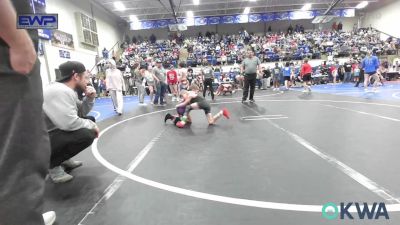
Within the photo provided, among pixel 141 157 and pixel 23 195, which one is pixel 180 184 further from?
pixel 23 195

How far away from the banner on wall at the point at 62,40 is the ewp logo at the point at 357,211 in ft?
55.3

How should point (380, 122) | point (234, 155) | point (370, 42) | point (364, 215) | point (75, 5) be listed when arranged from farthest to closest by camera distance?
point (370, 42)
point (75, 5)
point (380, 122)
point (234, 155)
point (364, 215)

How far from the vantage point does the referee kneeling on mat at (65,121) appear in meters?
2.91

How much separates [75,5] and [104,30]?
5246 millimetres

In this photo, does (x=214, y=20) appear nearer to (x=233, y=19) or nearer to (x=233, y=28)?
(x=233, y=19)

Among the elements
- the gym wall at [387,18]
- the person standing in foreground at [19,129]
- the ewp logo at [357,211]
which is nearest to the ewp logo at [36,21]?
the person standing in foreground at [19,129]

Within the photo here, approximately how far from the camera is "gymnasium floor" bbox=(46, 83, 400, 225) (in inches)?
87.2

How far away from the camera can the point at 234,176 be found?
295cm

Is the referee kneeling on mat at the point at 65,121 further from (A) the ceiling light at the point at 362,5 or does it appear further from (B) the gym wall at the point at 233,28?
(A) the ceiling light at the point at 362,5

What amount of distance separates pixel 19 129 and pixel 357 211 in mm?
2143

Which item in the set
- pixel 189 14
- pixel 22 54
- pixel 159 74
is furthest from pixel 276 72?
pixel 22 54

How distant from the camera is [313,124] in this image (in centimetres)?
534

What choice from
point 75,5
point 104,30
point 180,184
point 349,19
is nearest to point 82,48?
point 75,5

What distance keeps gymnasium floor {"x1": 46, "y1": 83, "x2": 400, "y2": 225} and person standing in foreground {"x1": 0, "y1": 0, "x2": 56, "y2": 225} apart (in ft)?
3.68
